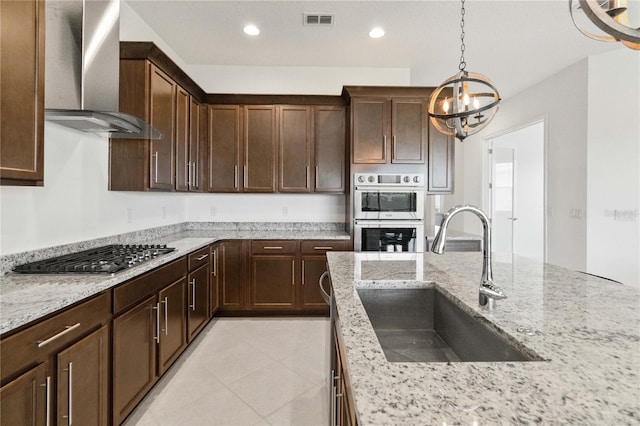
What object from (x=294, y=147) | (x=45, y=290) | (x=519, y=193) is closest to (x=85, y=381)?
(x=45, y=290)

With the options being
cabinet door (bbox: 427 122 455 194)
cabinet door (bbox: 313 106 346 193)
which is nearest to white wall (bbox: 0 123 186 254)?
cabinet door (bbox: 313 106 346 193)

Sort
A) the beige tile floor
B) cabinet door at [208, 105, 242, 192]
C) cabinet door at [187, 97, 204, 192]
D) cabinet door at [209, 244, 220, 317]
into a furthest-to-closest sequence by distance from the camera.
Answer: cabinet door at [208, 105, 242, 192] → cabinet door at [187, 97, 204, 192] → cabinet door at [209, 244, 220, 317] → the beige tile floor

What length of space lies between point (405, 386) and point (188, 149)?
3327mm

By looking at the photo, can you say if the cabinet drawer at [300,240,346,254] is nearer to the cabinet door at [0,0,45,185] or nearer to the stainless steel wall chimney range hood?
the stainless steel wall chimney range hood

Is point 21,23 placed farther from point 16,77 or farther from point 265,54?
point 265,54

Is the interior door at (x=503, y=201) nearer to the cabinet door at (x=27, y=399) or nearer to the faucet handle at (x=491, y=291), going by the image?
the faucet handle at (x=491, y=291)

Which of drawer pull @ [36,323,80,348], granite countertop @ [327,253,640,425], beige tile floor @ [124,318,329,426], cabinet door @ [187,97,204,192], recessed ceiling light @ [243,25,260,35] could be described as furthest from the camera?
cabinet door @ [187,97,204,192]

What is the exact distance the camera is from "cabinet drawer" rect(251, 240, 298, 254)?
3.51 meters

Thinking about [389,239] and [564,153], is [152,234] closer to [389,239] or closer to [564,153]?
[389,239]

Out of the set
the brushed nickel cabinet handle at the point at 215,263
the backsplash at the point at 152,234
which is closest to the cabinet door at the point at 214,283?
the brushed nickel cabinet handle at the point at 215,263

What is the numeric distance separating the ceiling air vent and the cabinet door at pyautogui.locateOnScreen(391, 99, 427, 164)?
43.7 inches

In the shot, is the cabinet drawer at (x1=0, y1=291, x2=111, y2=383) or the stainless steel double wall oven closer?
the cabinet drawer at (x1=0, y1=291, x2=111, y2=383)

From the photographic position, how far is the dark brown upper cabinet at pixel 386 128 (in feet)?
11.8

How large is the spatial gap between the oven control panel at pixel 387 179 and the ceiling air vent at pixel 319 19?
153 centimetres
